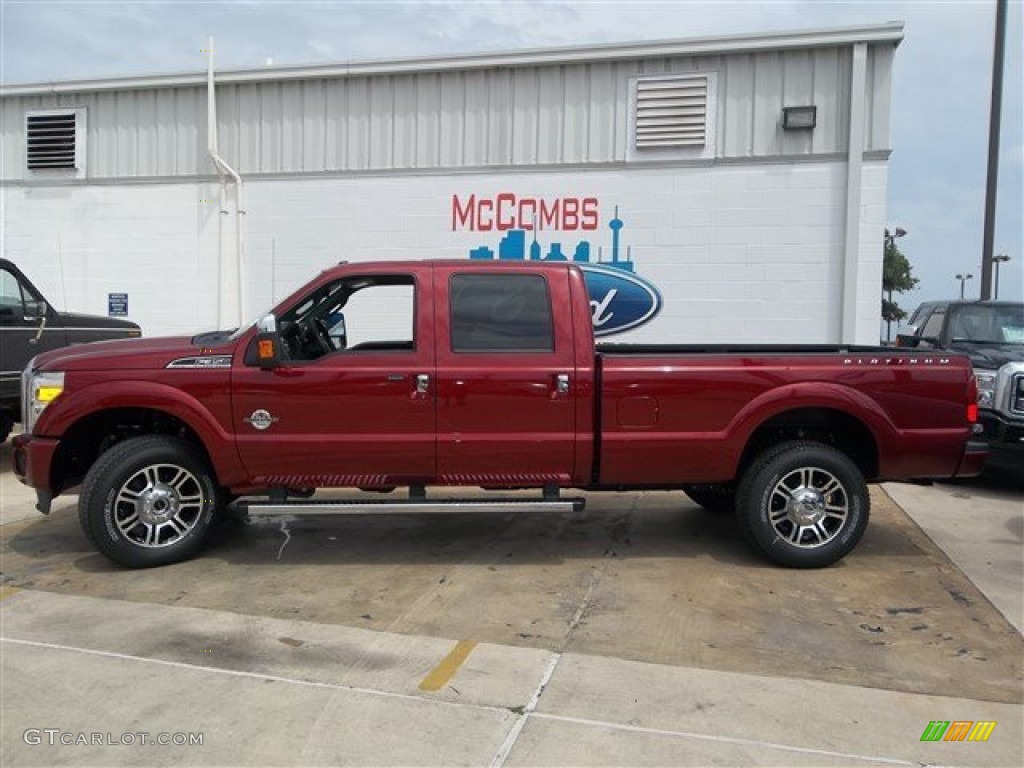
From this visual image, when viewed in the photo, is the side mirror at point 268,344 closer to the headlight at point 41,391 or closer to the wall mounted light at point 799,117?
the headlight at point 41,391

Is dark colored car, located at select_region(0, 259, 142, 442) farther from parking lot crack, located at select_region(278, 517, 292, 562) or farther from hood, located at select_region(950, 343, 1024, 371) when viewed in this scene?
hood, located at select_region(950, 343, 1024, 371)

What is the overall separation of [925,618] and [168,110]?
11834 mm

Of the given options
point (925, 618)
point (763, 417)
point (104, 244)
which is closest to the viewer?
point (925, 618)

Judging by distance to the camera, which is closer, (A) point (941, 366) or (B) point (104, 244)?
(A) point (941, 366)

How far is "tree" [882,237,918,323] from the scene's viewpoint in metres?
32.2

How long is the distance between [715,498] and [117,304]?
32.1 feet

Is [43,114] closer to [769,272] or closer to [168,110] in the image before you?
[168,110]

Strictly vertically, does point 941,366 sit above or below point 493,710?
above

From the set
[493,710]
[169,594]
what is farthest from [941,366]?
[169,594]

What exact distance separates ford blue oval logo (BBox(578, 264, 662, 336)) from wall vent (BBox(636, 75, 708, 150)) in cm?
168

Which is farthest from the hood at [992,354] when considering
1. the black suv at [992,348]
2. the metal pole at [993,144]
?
the metal pole at [993,144]

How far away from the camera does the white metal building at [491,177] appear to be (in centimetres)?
1038

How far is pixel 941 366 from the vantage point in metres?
5.52
